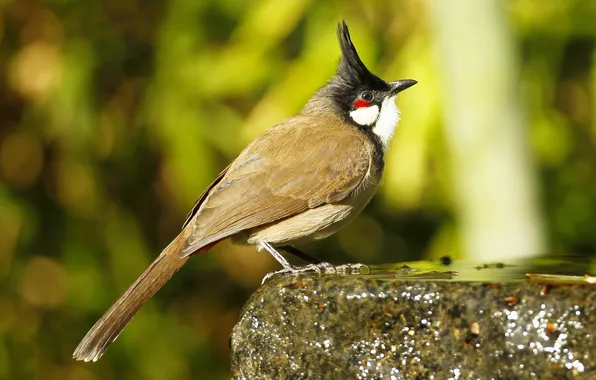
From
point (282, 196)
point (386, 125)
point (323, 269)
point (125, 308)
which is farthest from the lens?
point (386, 125)

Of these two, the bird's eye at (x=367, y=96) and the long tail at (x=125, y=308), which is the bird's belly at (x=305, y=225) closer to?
the long tail at (x=125, y=308)

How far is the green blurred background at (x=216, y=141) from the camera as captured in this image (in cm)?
477

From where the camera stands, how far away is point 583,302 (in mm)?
2279

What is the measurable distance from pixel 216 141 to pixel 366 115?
1902 mm

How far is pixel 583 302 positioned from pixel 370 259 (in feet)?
13.5

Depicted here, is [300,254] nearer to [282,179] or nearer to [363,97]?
[282,179]

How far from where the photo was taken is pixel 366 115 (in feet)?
13.0

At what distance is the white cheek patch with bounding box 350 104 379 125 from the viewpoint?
3.93 meters

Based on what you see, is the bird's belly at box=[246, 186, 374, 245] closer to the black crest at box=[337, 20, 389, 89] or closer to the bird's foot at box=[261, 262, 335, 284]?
the bird's foot at box=[261, 262, 335, 284]

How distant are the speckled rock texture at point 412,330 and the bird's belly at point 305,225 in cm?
82

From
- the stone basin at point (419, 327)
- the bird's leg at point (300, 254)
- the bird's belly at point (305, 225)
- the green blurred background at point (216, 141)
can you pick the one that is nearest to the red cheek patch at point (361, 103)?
the bird's belly at point (305, 225)

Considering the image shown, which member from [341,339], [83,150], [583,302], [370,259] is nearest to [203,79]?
[83,150]

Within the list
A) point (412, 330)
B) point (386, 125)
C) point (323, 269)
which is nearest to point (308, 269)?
point (323, 269)

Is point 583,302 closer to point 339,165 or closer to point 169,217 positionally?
point 339,165
